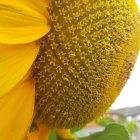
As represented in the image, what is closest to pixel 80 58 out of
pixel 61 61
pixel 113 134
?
pixel 61 61

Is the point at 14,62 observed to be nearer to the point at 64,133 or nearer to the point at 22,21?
the point at 22,21

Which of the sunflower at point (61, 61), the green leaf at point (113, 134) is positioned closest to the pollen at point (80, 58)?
the sunflower at point (61, 61)

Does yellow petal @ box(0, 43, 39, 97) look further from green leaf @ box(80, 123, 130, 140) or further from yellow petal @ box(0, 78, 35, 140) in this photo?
green leaf @ box(80, 123, 130, 140)

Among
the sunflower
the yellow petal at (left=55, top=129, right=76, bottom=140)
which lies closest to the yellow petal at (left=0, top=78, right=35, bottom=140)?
the sunflower

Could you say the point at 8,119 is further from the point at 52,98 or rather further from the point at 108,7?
the point at 108,7

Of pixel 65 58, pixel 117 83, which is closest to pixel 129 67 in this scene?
pixel 117 83

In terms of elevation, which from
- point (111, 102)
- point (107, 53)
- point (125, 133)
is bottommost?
point (125, 133)
